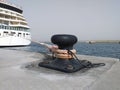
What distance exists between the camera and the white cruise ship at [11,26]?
3046 centimetres

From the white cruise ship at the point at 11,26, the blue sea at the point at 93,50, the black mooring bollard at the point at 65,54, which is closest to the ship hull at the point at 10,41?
the white cruise ship at the point at 11,26

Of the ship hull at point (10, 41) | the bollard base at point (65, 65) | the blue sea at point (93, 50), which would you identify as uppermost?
the bollard base at point (65, 65)

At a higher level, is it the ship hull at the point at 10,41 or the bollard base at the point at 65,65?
the bollard base at the point at 65,65

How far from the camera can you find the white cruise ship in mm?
30462

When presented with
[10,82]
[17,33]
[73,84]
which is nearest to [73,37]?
[73,84]

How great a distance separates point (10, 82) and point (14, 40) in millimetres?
29652

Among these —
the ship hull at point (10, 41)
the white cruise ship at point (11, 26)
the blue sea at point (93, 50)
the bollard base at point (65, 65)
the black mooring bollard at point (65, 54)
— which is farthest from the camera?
the blue sea at point (93, 50)

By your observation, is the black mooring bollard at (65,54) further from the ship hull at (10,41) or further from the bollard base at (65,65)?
the ship hull at (10,41)

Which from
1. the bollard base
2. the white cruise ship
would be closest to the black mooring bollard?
the bollard base

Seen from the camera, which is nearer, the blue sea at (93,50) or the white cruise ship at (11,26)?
the white cruise ship at (11,26)

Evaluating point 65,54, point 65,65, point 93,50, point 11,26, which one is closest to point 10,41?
point 11,26

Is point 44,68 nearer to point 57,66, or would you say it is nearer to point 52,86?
point 57,66

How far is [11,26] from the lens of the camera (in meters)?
33.8

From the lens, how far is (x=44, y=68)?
4.80 metres
